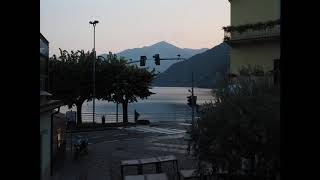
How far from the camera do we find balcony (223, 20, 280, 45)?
21.8m

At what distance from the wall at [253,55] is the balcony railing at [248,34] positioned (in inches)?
13.5

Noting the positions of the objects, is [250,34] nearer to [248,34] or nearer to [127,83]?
[248,34]

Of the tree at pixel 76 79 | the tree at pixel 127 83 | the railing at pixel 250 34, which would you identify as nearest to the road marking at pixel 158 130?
the tree at pixel 127 83

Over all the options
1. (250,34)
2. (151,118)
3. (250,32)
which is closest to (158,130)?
(151,118)

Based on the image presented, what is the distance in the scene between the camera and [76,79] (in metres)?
44.9

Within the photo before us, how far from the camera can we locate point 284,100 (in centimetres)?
181

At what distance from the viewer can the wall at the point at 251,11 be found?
22.5 m

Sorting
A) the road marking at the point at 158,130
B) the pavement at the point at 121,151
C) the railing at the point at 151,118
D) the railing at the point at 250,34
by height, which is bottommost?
the pavement at the point at 121,151

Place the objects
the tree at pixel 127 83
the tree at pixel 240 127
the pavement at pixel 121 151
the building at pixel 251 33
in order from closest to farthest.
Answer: the tree at pixel 240 127, the pavement at pixel 121 151, the building at pixel 251 33, the tree at pixel 127 83

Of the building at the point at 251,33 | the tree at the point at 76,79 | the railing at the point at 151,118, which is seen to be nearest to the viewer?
the building at the point at 251,33

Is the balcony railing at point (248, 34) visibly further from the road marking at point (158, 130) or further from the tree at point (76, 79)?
the tree at point (76, 79)

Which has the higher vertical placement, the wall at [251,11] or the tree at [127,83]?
the wall at [251,11]
